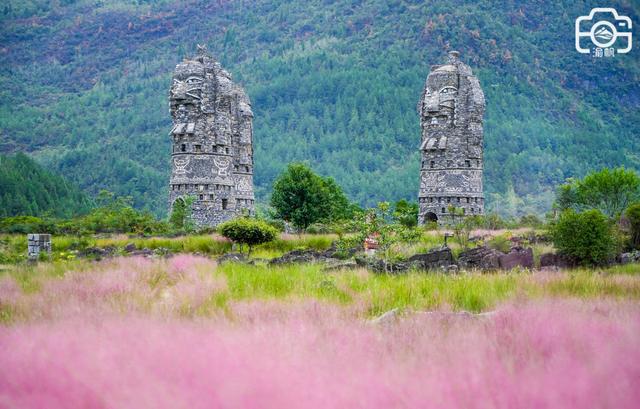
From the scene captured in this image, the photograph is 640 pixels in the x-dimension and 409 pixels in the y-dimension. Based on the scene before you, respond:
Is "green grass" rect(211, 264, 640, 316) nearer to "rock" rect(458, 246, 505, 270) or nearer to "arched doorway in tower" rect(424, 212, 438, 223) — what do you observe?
"rock" rect(458, 246, 505, 270)

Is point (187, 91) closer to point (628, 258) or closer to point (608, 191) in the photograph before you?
point (608, 191)

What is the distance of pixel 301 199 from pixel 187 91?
892cm

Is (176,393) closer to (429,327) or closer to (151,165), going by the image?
(429,327)

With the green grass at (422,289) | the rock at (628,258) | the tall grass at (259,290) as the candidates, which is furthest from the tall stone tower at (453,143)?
the green grass at (422,289)

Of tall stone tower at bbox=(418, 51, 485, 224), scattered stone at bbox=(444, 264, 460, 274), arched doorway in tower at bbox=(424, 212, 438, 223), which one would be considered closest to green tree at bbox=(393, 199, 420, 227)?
arched doorway in tower at bbox=(424, 212, 438, 223)

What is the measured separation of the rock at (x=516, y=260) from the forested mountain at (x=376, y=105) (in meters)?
67.2

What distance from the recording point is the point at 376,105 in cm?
13825

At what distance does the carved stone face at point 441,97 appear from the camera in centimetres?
4466

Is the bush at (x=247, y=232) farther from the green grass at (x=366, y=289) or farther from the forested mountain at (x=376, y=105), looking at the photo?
the forested mountain at (x=376, y=105)

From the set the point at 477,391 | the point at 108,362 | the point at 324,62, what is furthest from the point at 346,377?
the point at 324,62

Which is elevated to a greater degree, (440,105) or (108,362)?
(440,105)

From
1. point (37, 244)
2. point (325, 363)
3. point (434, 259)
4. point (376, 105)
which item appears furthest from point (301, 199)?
point (376, 105)

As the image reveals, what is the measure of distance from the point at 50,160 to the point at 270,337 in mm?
116167

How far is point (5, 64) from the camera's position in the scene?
18475 centimetres
